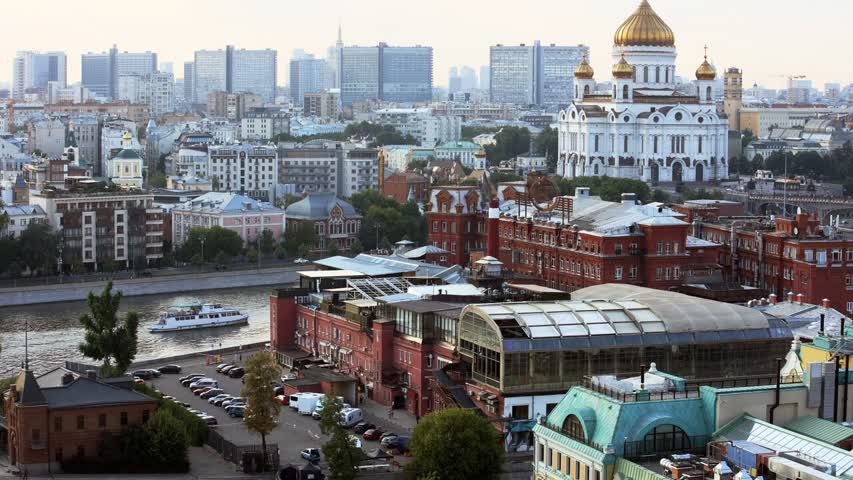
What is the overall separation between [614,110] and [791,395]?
183 ft

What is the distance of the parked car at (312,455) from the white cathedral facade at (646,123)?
49865 mm

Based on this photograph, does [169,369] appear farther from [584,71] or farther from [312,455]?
[584,71]

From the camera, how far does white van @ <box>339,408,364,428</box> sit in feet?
85.2

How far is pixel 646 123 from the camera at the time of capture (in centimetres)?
7275

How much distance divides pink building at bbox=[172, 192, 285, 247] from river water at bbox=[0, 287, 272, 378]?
7.45m

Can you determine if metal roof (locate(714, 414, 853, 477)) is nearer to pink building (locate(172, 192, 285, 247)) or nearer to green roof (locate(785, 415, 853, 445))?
green roof (locate(785, 415, 853, 445))

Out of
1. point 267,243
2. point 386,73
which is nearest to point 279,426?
point 267,243

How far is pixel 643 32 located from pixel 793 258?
39819mm

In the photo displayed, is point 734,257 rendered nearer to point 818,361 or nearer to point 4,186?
point 818,361

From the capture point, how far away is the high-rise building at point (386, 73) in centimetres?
18725

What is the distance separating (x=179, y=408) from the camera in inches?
979

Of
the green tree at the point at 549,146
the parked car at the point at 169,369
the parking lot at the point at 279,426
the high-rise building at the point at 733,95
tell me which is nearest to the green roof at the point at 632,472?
the parking lot at the point at 279,426

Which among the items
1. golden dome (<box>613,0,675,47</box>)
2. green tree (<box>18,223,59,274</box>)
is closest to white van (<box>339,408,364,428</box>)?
green tree (<box>18,223,59,274</box>)

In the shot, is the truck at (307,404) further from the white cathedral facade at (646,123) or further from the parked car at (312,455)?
the white cathedral facade at (646,123)
